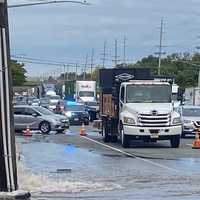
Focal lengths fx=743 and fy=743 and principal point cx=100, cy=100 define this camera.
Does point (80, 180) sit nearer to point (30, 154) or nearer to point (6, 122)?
point (6, 122)

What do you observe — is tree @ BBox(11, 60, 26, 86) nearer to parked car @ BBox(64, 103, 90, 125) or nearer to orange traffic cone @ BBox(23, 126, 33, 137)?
parked car @ BBox(64, 103, 90, 125)

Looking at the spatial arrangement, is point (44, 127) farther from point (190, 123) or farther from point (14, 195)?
point (14, 195)

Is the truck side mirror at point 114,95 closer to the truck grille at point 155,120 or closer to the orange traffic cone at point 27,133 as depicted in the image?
the truck grille at point 155,120

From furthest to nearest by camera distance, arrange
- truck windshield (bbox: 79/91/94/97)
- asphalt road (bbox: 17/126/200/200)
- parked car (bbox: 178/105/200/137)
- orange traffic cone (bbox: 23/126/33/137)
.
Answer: truck windshield (bbox: 79/91/94/97), orange traffic cone (bbox: 23/126/33/137), parked car (bbox: 178/105/200/137), asphalt road (bbox: 17/126/200/200)

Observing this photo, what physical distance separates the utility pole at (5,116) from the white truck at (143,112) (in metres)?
16.1

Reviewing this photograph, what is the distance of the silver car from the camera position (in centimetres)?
4309

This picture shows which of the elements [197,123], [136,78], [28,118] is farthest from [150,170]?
[28,118]

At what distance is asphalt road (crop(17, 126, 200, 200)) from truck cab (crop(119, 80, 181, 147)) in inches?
24.3

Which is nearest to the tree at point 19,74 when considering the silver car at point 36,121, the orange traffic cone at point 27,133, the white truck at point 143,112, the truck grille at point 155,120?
the silver car at point 36,121

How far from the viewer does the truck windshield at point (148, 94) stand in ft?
97.5

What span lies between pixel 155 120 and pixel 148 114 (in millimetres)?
382

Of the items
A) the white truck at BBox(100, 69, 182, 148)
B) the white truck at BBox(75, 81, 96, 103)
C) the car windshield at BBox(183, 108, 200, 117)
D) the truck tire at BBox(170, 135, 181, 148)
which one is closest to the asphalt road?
the truck tire at BBox(170, 135, 181, 148)

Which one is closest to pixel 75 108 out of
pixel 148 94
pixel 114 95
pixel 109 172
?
pixel 114 95

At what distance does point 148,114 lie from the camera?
1137 inches
